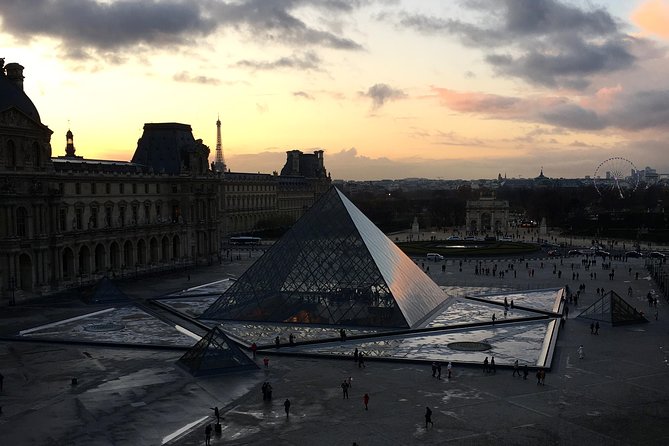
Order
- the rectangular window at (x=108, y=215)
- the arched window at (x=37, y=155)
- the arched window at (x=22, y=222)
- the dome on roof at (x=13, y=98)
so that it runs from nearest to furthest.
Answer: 1. the dome on roof at (x=13, y=98)
2. the arched window at (x=22, y=222)
3. the arched window at (x=37, y=155)
4. the rectangular window at (x=108, y=215)

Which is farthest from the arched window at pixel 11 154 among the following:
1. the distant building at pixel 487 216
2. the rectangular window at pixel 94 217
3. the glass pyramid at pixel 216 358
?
the distant building at pixel 487 216

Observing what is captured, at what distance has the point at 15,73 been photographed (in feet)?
157

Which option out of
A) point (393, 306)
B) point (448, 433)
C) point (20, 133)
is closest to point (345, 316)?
point (393, 306)

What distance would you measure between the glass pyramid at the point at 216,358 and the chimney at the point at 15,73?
29.6 metres

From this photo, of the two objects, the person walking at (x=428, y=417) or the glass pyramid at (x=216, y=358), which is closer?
the person walking at (x=428, y=417)

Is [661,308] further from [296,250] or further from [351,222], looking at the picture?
[296,250]

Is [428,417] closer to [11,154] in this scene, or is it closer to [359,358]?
[359,358]

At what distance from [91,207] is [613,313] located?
38378 millimetres

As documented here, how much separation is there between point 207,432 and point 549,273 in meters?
44.5

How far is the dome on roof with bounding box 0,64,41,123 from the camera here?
45375 mm

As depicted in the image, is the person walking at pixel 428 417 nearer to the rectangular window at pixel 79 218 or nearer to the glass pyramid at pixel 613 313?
the glass pyramid at pixel 613 313

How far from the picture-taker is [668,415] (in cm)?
2145

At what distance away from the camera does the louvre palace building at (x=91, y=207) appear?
4553 centimetres

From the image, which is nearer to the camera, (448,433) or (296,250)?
(448,433)
